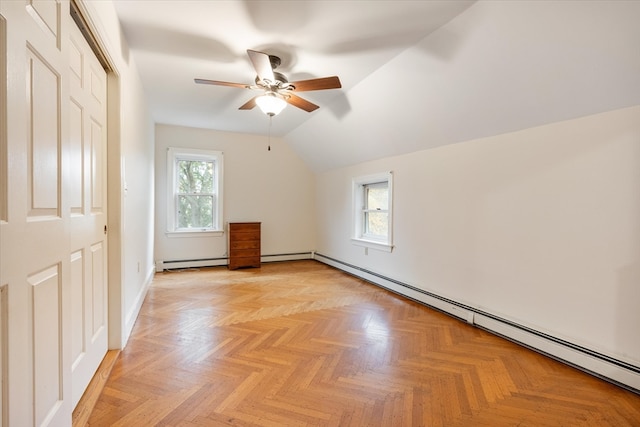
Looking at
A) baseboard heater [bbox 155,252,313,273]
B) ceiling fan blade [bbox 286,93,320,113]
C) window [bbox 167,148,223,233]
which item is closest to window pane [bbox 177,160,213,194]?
window [bbox 167,148,223,233]

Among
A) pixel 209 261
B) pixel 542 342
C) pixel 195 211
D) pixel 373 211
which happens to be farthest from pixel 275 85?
pixel 209 261

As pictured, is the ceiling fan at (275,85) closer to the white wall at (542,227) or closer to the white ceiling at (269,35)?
the white ceiling at (269,35)

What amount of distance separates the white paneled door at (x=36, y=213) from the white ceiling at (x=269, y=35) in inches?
35.1

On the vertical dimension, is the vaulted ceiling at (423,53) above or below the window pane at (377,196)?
above

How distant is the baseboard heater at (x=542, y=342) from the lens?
6.47 ft

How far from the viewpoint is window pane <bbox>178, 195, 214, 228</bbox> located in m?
5.46

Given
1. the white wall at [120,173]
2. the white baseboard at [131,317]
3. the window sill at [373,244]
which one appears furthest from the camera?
the window sill at [373,244]

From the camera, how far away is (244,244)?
5484 millimetres

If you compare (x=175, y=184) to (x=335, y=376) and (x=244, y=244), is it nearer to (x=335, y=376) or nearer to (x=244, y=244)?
(x=244, y=244)

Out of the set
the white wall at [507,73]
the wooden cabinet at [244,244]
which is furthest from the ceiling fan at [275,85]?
the wooden cabinet at [244,244]

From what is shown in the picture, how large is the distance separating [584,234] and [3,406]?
322cm

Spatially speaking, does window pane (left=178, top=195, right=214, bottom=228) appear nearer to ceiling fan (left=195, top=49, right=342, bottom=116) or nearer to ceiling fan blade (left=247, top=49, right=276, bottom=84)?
ceiling fan (left=195, top=49, right=342, bottom=116)

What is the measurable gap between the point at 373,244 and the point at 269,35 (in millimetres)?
3115

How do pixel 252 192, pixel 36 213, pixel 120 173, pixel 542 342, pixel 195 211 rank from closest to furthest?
1. pixel 36 213
2. pixel 120 173
3. pixel 542 342
4. pixel 195 211
5. pixel 252 192
